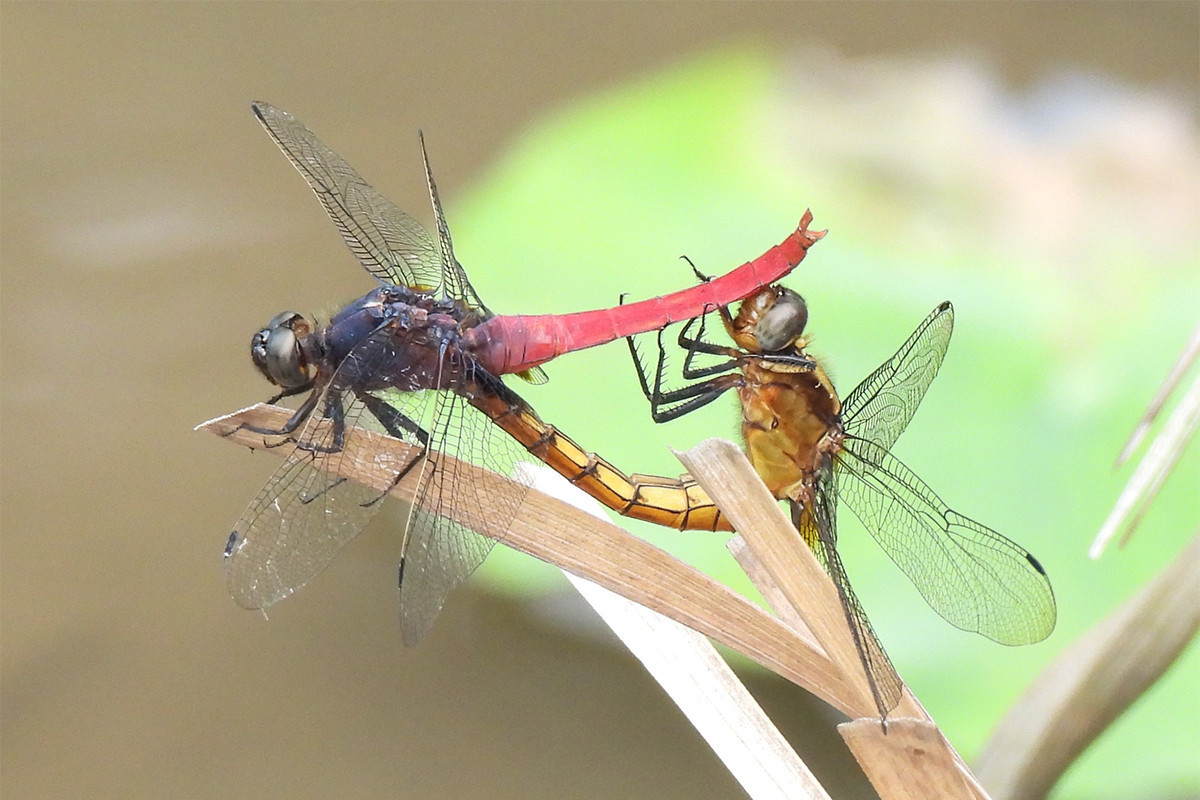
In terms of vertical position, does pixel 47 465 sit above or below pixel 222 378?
below

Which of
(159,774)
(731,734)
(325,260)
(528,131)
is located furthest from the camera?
(528,131)

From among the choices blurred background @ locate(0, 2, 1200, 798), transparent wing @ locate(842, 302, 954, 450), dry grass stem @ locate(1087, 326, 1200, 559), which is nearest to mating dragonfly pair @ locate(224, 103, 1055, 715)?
transparent wing @ locate(842, 302, 954, 450)

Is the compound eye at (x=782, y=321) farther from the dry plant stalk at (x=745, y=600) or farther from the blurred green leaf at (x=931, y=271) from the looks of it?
the blurred green leaf at (x=931, y=271)

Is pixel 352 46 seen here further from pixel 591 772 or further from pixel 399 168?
pixel 591 772

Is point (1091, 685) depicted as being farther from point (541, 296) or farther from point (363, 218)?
point (363, 218)

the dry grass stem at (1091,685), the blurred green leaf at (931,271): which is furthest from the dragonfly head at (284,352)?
the dry grass stem at (1091,685)

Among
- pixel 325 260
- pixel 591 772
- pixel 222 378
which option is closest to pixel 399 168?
pixel 325 260

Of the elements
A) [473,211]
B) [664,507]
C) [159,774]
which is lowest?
[159,774]

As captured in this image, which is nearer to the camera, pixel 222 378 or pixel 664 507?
pixel 664 507
